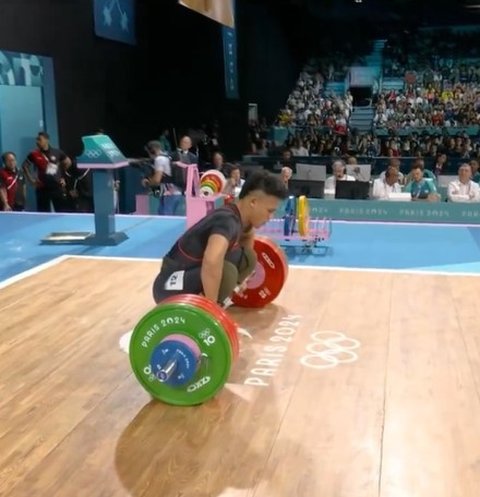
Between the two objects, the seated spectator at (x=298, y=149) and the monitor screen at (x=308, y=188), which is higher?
the seated spectator at (x=298, y=149)

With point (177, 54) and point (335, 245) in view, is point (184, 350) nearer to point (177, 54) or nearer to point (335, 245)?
point (335, 245)

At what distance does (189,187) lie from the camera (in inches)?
227

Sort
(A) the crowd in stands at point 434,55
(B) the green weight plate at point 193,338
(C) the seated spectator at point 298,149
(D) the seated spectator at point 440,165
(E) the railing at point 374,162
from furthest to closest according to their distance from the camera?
(A) the crowd in stands at point 434,55, (C) the seated spectator at point 298,149, (E) the railing at point 374,162, (D) the seated spectator at point 440,165, (B) the green weight plate at point 193,338

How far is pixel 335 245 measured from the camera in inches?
231

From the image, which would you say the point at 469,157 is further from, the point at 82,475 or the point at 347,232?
the point at 82,475

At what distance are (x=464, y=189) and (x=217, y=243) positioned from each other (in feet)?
17.2

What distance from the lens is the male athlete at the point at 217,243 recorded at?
283 cm

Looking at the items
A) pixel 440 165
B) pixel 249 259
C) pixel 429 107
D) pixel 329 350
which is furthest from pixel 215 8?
pixel 429 107

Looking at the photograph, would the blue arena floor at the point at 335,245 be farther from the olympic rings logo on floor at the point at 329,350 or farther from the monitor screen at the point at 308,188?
the olympic rings logo on floor at the point at 329,350

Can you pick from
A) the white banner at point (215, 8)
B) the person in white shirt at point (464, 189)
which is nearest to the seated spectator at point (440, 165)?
the person in white shirt at point (464, 189)

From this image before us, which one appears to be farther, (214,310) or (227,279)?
(227,279)

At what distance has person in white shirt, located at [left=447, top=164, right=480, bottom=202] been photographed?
7312 millimetres

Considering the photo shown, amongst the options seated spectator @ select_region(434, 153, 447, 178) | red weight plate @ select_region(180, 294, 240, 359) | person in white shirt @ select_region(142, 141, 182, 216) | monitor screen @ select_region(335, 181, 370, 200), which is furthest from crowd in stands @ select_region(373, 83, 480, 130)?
red weight plate @ select_region(180, 294, 240, 359)

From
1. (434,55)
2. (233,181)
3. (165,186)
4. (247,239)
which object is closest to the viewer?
(247,239)
